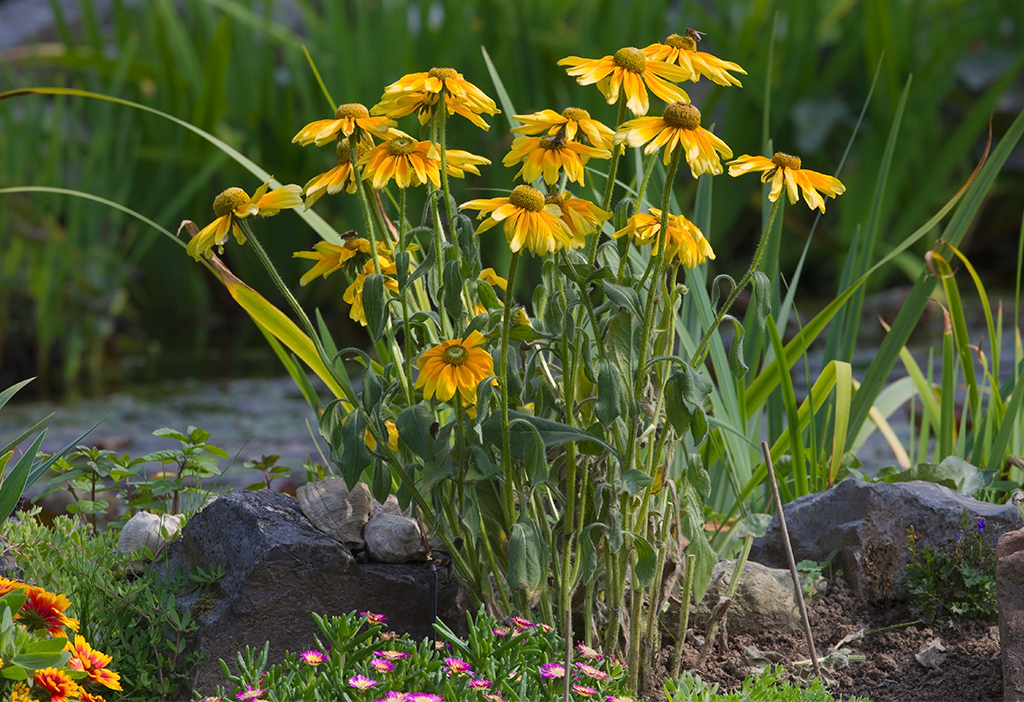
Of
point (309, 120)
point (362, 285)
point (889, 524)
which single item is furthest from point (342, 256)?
point (309, 120)

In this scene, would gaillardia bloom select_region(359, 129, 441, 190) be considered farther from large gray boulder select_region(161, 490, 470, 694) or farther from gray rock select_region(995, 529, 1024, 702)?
gray rock select_region(995, 529, 1024, 702)

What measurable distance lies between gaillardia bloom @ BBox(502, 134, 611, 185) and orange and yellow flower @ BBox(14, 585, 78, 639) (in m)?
0.78

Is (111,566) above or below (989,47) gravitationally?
below

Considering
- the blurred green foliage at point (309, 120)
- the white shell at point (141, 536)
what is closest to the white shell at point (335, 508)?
the white shell at point (141, 536)

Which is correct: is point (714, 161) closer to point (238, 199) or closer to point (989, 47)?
point (238, 199)

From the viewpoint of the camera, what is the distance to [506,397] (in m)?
1.14

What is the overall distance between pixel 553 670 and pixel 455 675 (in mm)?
112

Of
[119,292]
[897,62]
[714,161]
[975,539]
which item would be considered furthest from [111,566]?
[897,62]

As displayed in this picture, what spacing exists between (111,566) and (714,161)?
3.72 feet

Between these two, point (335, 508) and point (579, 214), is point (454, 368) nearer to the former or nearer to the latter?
point (579, 214)

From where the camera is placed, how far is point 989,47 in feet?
17.3

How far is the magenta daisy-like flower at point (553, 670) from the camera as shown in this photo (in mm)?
1119

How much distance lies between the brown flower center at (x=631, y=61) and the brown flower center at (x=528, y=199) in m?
0.19

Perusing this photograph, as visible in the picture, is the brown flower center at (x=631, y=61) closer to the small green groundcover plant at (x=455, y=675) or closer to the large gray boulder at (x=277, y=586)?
the small green groundcover plant at (x=455, y=675)
